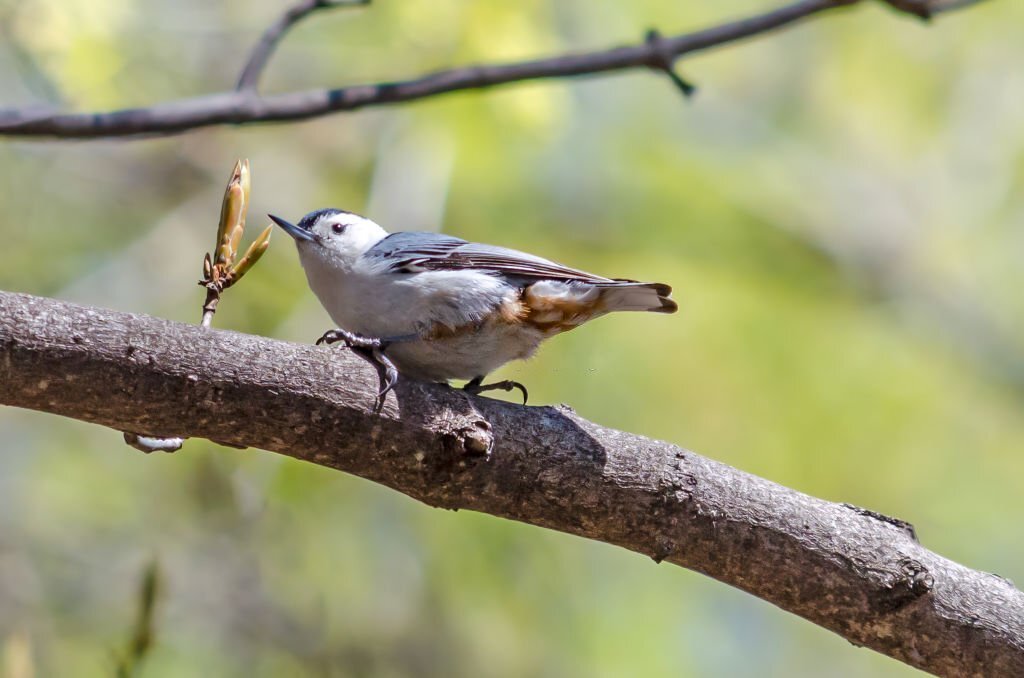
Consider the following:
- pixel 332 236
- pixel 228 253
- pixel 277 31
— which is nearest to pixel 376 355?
pixel 228 253

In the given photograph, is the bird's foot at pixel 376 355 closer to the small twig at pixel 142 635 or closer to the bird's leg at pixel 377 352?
the bird's leg at pixel 377 352

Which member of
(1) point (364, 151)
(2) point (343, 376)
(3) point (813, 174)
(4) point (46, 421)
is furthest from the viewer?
(3) point (813, 174)

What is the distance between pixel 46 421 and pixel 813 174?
5039 mm

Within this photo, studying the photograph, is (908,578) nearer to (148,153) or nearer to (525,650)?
(525,650)

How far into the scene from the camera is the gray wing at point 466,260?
317cm

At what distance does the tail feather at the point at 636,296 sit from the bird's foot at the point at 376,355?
72 centimetres

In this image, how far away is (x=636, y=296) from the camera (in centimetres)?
318

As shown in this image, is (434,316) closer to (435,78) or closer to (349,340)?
(349,340)

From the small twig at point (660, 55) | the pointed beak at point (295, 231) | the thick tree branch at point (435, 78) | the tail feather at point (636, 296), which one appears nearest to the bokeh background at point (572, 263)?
the thick tree branch at point (435, 78)

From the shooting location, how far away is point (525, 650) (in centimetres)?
486

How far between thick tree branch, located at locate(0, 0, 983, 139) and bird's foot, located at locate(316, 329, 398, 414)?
0.75m

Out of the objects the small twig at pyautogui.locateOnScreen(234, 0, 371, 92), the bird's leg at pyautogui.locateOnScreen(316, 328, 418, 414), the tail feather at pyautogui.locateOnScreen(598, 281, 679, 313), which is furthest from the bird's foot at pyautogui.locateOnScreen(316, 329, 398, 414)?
the small twig at pyautogui.locateOnScreen(234, 0, 371, 92)

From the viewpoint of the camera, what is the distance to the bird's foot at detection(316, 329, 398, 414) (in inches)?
90.4

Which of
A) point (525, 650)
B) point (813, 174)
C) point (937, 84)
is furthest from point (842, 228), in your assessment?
point (525, 650)
